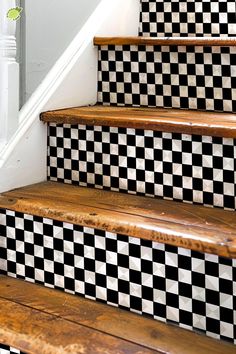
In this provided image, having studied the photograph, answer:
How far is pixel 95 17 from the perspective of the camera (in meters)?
1.88

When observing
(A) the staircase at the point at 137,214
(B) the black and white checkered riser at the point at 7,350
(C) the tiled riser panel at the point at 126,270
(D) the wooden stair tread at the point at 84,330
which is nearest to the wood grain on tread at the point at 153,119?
(A) the staircase at the point at 137,214

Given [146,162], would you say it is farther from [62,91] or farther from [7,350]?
[7,350]

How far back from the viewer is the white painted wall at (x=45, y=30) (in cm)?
208

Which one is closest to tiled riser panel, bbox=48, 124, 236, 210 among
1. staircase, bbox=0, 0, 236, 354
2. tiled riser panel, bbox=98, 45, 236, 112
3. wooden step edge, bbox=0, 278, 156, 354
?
staircase, bbox=0, 0, 236, 354

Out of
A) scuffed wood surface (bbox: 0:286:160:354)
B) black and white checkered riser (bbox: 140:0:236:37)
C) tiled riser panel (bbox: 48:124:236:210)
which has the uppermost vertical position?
black and white checkered riser (bbox: 140:0:236:37)

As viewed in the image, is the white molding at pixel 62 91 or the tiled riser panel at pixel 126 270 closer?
the tiled riser panel at pixel 126 270

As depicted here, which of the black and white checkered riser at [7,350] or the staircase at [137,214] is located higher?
the staircase at [137,214]

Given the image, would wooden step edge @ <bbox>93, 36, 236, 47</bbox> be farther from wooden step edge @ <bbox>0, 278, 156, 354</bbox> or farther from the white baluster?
wooden step edge @ <bbox>0, 278, 156, 354</bbox>

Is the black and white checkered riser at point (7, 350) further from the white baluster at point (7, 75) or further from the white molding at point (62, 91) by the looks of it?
the white baluster at point (7, 75)

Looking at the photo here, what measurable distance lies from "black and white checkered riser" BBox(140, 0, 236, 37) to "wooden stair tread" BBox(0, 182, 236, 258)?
75cm

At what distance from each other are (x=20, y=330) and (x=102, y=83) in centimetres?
96

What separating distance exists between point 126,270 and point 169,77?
2.34 ft

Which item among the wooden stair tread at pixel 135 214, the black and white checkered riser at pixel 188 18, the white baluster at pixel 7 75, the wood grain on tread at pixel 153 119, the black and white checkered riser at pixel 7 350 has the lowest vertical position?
the black and white checkered riser at pixel 7 350

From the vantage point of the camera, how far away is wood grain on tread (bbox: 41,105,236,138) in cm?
139
